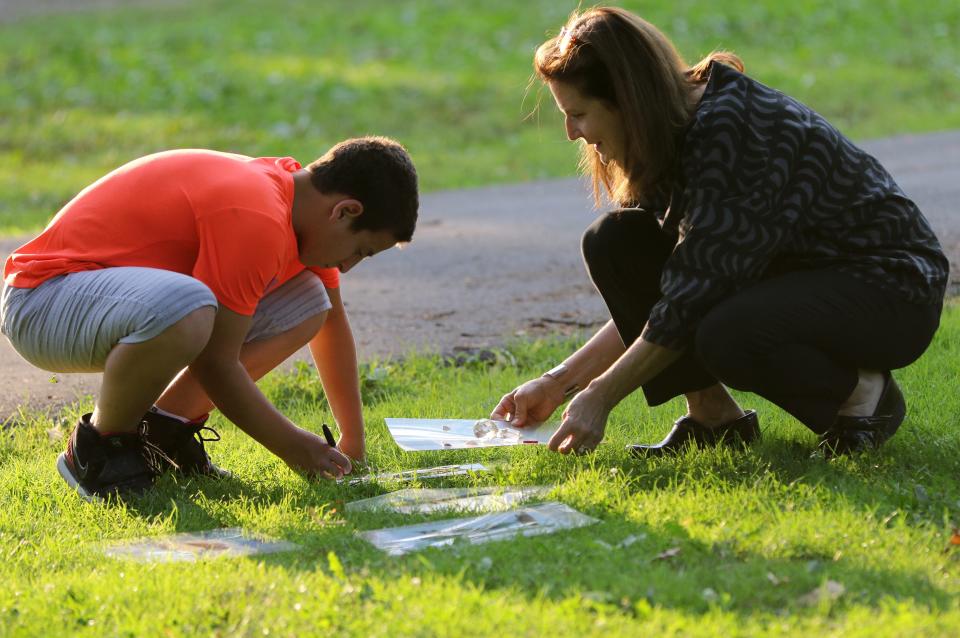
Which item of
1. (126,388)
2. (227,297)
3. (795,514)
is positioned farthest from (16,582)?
(795,514)

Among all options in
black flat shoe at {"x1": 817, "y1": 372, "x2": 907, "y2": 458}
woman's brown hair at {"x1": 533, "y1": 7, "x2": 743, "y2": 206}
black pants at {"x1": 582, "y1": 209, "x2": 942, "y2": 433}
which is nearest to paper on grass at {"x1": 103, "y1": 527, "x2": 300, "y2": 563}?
black pants at {"x1": 582, "y1": 209, "x2": 942, "y2": 433}

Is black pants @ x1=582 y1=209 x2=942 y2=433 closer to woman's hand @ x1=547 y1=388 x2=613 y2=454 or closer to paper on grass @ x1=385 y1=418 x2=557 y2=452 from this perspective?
woman's hand @ x1=547 y1=388 x2=613 y2=454

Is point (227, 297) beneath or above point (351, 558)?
above

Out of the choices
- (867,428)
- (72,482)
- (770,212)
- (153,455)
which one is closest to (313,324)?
(153,455)

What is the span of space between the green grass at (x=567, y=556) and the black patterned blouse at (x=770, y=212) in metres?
0.46

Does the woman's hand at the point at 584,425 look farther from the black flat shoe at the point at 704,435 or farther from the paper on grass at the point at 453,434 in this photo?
the black flat shoe at the point at 704,435

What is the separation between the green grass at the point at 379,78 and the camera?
37.8 feet

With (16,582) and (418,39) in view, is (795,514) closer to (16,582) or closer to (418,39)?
(16,582)

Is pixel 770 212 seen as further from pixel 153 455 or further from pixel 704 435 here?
pixel 153 455

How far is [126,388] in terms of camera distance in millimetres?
3389

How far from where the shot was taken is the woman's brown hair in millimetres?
3281

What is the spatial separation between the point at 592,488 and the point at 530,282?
3431mm

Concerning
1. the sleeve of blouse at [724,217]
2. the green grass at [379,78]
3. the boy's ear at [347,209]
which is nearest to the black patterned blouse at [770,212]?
the sleeve of blouse at [724,217]

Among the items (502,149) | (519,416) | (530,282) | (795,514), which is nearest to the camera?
(795,514)
